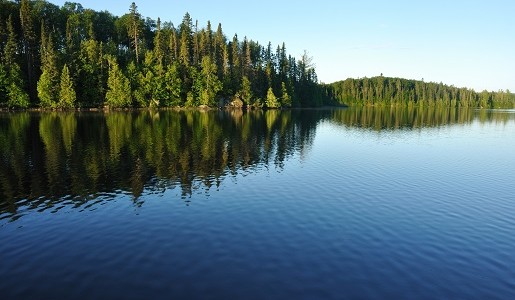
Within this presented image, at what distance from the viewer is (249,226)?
2328cm

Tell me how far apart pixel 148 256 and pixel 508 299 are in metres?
16.8

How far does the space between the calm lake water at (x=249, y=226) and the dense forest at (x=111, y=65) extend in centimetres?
8102

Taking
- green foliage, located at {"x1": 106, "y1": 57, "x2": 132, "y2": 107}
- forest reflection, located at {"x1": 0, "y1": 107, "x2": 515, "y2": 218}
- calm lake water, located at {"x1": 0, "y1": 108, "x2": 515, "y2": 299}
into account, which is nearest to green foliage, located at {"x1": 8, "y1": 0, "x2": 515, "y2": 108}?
green foliage, located at {"x1": 106, "y1": 57, "x2": 132, "y2": 107}

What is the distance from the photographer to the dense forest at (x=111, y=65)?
11662 cm

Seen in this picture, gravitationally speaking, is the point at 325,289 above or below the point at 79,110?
below

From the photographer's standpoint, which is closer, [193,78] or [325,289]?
[325,289]

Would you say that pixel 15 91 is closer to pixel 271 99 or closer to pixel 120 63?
pixel 120 63

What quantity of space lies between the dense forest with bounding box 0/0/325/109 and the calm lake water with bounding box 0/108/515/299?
8102 cm

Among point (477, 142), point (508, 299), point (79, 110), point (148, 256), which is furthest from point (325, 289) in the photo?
point (79, 110)

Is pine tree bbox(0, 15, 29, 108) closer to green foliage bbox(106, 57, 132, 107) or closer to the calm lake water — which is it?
green foliage bbox(106, 57, 132, 107)

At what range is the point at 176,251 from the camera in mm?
19234

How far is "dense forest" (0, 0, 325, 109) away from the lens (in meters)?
117

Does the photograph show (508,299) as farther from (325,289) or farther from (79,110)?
(79,110)

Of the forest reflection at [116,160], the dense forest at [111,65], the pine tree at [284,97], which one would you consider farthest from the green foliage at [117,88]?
the pine tree at [284,97]
